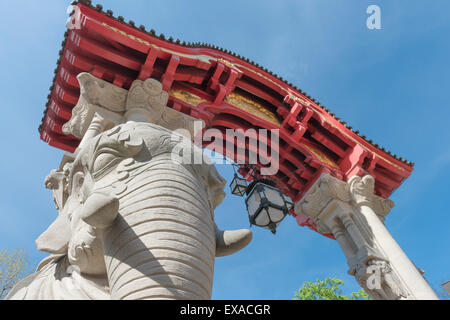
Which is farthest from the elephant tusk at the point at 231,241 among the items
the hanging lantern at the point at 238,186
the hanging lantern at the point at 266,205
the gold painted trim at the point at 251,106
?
the gold painted trim at the point at 251,106

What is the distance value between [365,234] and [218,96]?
4.02m

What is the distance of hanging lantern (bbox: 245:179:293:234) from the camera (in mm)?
4133

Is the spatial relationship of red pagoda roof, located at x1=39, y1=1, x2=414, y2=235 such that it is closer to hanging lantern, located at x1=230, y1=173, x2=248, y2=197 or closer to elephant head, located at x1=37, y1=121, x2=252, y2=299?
hanging lantern, located at x1=230, y1=173, x2=248, y2=197

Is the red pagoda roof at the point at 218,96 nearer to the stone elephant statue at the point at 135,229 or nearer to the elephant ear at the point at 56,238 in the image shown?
the stone elephant statue at the point at 135,229

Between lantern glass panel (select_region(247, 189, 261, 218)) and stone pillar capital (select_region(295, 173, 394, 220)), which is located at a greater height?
stone pillar capital (select_region(295, 173, 394, 220))

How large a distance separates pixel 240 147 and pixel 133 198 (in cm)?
643

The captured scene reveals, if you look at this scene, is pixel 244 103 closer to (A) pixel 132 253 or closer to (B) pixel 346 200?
(B) pixel 346 200

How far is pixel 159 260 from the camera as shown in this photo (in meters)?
1.47

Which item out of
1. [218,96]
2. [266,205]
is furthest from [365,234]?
[218,96]

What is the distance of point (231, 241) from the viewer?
1.90 metres

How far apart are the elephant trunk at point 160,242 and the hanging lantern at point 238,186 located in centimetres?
288

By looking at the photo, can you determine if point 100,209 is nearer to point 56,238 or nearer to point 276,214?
point 56,238

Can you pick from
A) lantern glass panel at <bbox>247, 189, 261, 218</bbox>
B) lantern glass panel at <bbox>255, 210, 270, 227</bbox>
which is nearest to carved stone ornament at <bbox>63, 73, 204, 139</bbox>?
lantern glass panel at <bbox>247, 189, 261, 218</bbox>
